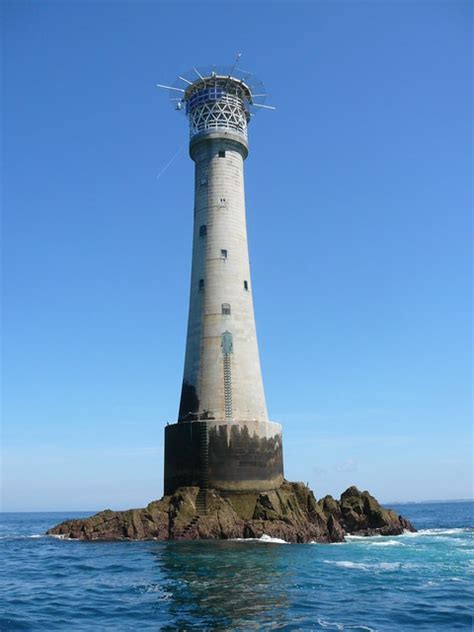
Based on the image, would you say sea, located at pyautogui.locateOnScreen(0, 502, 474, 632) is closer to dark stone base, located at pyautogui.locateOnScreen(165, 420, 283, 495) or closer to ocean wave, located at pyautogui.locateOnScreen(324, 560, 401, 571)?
ocean wave, located at pyautogui.locateOnScreen(324, 560, 401, 571)

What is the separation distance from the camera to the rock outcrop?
36281mm

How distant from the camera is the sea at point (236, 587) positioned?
17.5m

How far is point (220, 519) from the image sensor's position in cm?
3669

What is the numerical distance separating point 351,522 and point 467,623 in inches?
1067

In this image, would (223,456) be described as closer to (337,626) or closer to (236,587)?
(236,587)

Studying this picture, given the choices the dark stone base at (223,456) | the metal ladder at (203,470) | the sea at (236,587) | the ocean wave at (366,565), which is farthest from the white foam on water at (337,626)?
the dark stone base at (223,456)

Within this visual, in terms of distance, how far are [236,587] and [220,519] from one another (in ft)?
50.9

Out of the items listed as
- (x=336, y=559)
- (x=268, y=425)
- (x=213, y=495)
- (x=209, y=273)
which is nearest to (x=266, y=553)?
(x=336, y=559)

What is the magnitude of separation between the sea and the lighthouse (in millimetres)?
6319

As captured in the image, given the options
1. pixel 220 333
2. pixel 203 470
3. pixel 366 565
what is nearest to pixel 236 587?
pixel 366 565

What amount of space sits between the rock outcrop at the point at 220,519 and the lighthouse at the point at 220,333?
108cm

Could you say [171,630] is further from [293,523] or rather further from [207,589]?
[293,523]

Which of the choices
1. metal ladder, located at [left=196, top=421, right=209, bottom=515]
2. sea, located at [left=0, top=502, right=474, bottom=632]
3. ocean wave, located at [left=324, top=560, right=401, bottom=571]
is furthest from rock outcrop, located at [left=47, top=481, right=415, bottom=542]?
ocean wave, located at [left=324, top=560, right=401, bottom=571]

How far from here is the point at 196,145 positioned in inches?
1909
